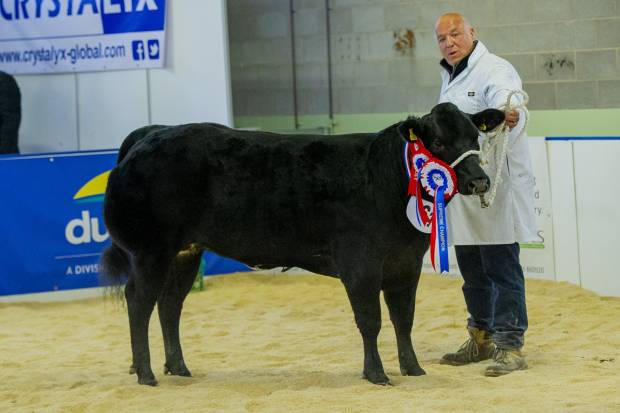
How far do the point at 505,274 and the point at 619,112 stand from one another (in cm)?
390

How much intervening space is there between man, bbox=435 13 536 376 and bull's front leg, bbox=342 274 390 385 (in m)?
0.61

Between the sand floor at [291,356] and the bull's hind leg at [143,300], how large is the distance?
11cm

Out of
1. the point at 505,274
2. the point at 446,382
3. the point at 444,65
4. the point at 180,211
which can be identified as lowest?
the point at 446,382

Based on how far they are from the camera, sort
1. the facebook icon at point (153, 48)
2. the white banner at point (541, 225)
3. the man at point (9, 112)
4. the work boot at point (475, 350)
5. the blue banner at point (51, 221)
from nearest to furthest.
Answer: the work boot at point (475, 350)
the white banner at point (541, 225)
the blue banner at point (51, 221)
the facebook icon at point (153, 48)
the man at point (9, 112)

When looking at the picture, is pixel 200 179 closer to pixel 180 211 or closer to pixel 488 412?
Result: pixel 180 211

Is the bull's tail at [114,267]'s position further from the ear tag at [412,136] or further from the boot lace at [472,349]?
the boot lace at [472,349]

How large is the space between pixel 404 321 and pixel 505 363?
0.58m

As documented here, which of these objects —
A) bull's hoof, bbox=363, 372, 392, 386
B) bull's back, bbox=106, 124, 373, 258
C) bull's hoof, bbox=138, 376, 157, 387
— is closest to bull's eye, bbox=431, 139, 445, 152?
bull's back, bbox=106, 124, 373, 258

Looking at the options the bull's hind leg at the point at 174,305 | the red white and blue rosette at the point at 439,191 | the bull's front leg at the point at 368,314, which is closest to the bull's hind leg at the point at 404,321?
the bull's front leg at the point at 368,314

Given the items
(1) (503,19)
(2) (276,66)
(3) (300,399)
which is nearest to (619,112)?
(1) (503,19)

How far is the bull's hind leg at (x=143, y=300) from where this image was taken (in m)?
5.54

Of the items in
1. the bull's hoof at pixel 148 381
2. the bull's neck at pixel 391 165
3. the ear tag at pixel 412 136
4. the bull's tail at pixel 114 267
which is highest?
the ear tag at pixel 412 136

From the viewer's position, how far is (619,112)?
909cm

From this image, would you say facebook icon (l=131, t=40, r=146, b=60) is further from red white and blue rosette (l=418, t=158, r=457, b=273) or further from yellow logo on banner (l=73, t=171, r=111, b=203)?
red white and blue rosette (l=418, t=158, r=457, b=273)
